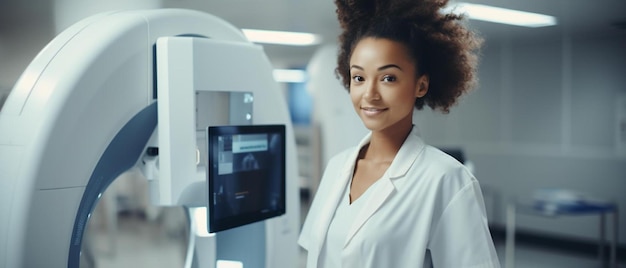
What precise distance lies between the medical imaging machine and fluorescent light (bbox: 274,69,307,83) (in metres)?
6.93

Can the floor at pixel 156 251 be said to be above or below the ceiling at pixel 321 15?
below

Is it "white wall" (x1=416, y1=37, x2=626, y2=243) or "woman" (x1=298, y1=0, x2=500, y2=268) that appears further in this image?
"white wall" (x1=416, y1=37, x2=626, y2=243)

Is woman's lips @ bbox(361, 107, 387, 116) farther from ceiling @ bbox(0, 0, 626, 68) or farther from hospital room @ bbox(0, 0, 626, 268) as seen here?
ceiling @ bbox(0, 0, 626, 68)

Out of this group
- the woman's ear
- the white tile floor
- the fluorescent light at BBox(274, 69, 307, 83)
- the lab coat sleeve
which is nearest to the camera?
the lab coat sleeve

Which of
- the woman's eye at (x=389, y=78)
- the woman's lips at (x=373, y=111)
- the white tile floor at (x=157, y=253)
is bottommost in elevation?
the white tile floor at (x=157, y=253)

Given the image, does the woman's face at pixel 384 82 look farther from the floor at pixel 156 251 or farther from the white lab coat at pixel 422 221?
the floor at pixel 156 251

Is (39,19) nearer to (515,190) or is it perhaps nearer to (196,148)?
(196,148)

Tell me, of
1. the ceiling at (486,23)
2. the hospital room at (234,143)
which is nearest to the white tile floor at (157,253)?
the ceiling at (486,23)

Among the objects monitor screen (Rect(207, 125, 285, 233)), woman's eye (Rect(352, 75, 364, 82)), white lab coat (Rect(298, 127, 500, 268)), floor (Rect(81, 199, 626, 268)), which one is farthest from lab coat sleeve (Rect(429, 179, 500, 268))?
floor (Rect(81, 199, 626, 268))

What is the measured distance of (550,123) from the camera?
5844 millimetres

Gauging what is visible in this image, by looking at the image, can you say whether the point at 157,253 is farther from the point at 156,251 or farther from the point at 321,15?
the point at 321,15

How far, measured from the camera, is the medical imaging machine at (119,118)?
1.36 metres

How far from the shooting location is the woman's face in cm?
137

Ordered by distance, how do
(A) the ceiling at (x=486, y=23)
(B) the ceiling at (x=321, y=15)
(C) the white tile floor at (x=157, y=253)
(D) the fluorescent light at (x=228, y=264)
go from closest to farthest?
1. (D) the fluorescent light at (x=228, y=264)
2. (B) the ceiling at (x=321, y=15)
3. (A) the ceiling at (x=486, y=23)
4. (C) the white tile floor at (x=157, y=253)
